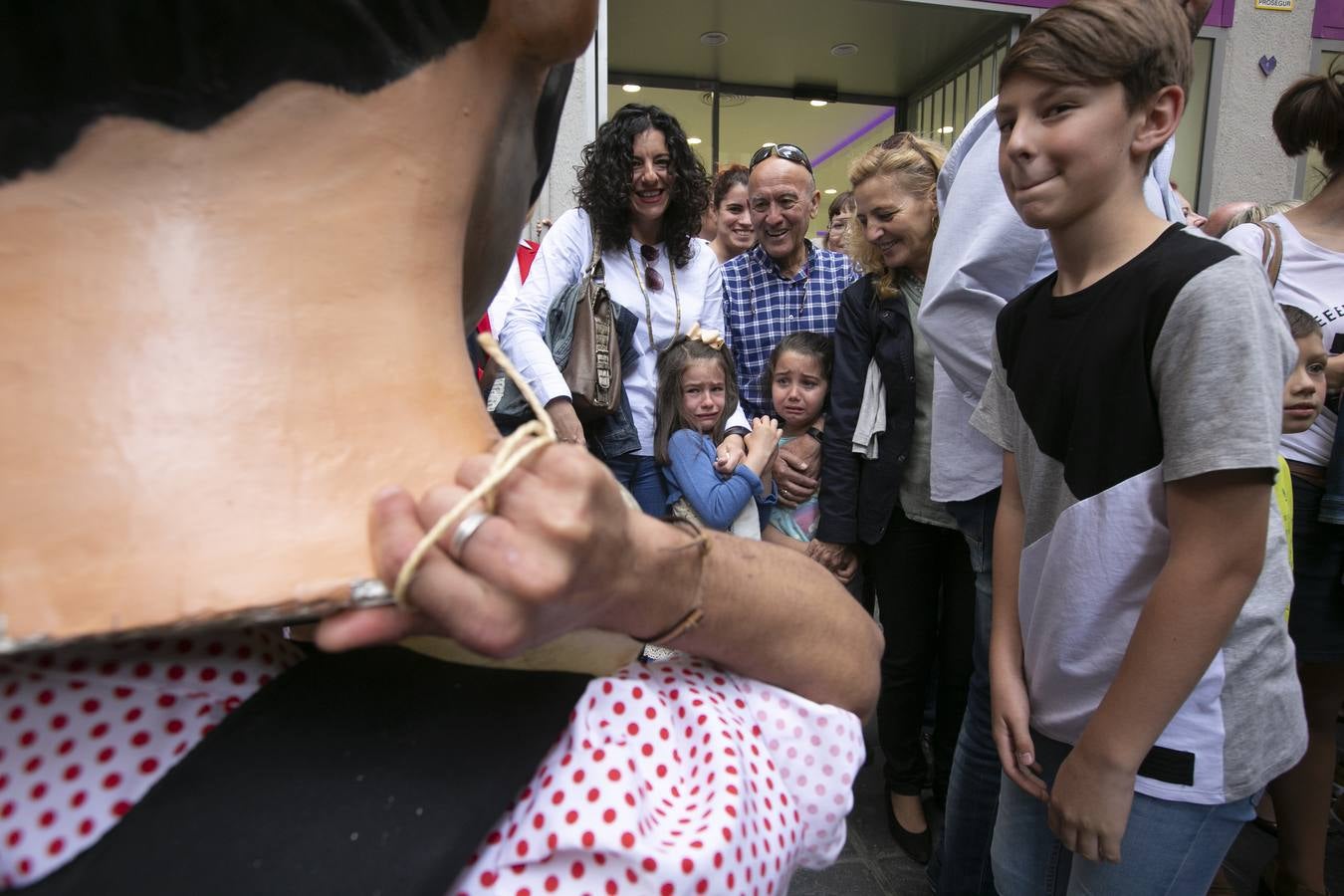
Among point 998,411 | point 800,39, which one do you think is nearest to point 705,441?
point 998,411

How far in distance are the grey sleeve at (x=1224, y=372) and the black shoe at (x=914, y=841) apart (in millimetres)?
1610

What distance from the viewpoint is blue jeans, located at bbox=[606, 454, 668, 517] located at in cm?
260

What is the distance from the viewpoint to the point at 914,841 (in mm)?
2355

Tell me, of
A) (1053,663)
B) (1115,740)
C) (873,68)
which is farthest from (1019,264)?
(873,68)

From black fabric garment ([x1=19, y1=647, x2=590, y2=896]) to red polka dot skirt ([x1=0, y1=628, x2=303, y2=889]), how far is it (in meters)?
0.02

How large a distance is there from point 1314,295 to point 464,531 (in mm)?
2492

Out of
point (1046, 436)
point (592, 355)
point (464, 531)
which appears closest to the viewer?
point (464, 531)

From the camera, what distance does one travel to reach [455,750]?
0.56 metres

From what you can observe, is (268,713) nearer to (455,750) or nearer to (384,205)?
(455,750)

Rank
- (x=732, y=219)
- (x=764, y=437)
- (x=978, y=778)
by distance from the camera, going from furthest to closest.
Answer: (x=732, y=219)
(x=764, y=437)
(x=978, y=778)

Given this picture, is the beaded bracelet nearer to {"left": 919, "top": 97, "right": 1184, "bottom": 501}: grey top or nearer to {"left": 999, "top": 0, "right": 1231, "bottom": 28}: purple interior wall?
{"left": 919, "top": 97, "right": 1184, "bottom": 501}: grey top

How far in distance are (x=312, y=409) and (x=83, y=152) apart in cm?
21

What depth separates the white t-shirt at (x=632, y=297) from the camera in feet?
8.27

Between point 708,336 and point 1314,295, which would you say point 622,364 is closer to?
point 708,336
